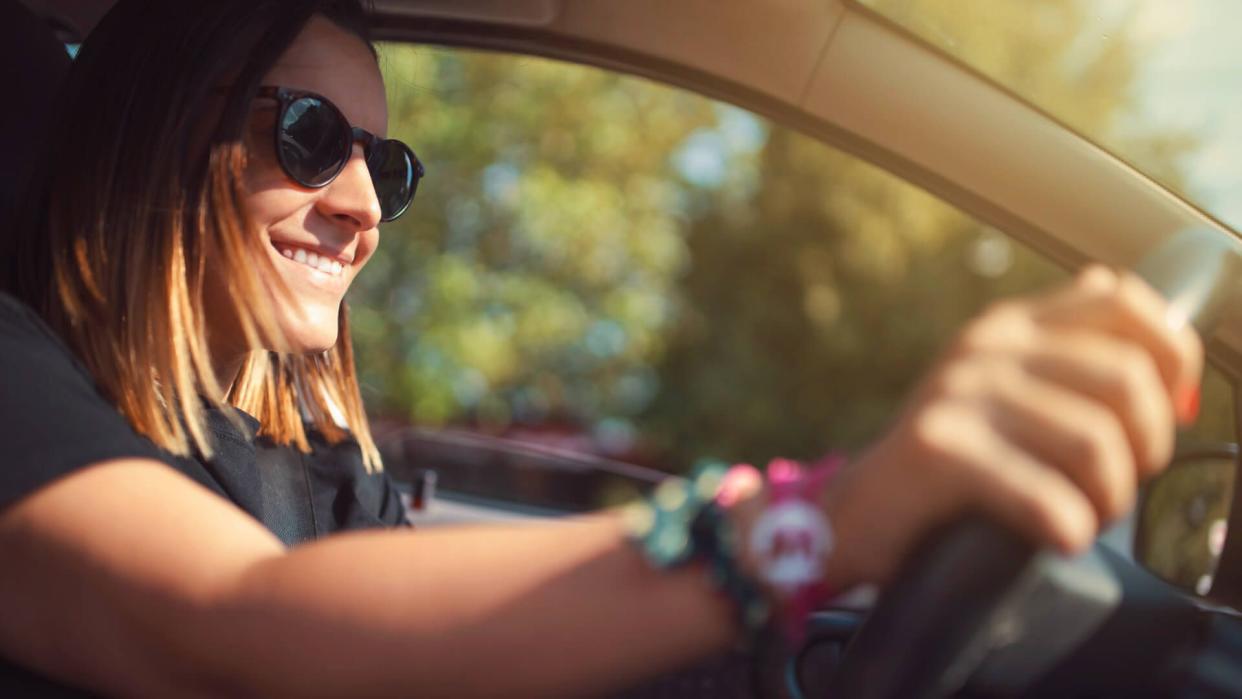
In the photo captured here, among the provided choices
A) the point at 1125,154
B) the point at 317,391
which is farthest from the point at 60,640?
the point at 1125,154

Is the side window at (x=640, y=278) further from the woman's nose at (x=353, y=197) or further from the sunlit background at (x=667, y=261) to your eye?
the woman's nose at (x=353, y=197)

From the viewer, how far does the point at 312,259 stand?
1715 mm

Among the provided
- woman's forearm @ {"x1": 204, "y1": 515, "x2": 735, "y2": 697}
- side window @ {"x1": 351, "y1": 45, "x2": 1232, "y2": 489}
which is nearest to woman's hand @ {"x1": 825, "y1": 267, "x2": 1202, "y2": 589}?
woman's forearm @ {"x1": 204, "y1": 515, "x2": 735, "y2": 697}

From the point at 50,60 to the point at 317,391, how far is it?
2.19ft

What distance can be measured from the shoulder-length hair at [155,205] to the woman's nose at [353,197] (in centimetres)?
17

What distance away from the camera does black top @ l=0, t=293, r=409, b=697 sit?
3.57 ft

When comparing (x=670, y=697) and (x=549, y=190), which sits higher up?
(x=549, y=190)

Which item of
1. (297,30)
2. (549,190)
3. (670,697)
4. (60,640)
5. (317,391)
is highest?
(549,190)

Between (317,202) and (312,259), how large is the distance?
0.08 metres

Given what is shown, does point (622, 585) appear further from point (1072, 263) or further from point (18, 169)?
point (18, 169)

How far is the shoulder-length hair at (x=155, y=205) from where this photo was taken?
1.48 metres

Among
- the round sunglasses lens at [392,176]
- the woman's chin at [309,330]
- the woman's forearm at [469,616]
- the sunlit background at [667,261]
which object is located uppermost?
the sunlit background at [667,261]

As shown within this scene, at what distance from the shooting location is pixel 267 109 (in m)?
1.67

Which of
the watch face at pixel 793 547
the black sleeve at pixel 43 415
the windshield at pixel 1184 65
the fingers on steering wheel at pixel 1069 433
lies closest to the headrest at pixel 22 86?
the black sleeve at pixel 43 415
